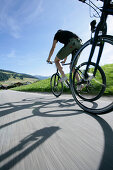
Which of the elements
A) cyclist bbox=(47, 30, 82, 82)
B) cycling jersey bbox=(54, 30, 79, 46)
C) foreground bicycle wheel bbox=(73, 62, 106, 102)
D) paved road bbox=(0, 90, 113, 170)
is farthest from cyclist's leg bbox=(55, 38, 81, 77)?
paved road bbox=(0, 90, 113, 170)

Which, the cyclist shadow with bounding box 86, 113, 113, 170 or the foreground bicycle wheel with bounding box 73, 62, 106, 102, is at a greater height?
the foreground bicycle wheel with bounding box 73, 62, 106, 102

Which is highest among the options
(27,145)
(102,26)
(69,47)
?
(69,47)

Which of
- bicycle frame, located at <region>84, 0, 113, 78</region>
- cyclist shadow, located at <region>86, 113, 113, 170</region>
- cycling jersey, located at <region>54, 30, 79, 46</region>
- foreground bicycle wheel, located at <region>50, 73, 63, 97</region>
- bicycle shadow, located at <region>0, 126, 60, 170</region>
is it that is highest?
cycling jersey, located at <region>54, 30, 79, 46</region>

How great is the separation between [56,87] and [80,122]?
333 centimetres

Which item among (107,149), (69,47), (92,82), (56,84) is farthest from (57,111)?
(56,84)

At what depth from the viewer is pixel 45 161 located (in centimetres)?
85

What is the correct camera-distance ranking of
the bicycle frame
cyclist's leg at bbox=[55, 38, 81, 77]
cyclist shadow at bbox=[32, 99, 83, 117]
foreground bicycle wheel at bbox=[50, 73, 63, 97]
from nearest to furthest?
the bicycle frame
cyclist shadow at bbox=[32, 99, 83, 117]
cyclist's leg at bbox=[55, 38, 81, 77]
foreground bicycle wheel at bbox=[50, 73, 63, 97]

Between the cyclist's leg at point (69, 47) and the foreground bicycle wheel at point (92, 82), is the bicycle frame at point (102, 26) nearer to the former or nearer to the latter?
the foreground bicycle wheel at point (92, 82)

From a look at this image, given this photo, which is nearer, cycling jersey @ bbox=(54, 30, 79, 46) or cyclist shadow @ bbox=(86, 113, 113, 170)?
cyclist shadow @ bbox=(86, 113, 113, 170)

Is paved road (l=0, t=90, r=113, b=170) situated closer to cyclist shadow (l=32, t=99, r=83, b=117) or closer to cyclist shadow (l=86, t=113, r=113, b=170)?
cyclist shadow (l=86, t=113, r=113, b=170)

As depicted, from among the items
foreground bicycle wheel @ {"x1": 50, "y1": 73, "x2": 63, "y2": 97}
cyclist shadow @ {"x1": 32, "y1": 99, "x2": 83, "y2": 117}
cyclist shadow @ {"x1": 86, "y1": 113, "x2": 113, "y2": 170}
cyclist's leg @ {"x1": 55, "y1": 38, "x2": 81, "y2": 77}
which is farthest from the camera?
foreground bicycle wheel @ {"x1": 50, "y1": 73, "x2": 63, "y2": 97}

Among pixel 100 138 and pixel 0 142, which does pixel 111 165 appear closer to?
pixel 100 138

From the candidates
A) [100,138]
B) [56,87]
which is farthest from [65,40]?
[100,138]

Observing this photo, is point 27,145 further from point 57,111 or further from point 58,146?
point 57,111
